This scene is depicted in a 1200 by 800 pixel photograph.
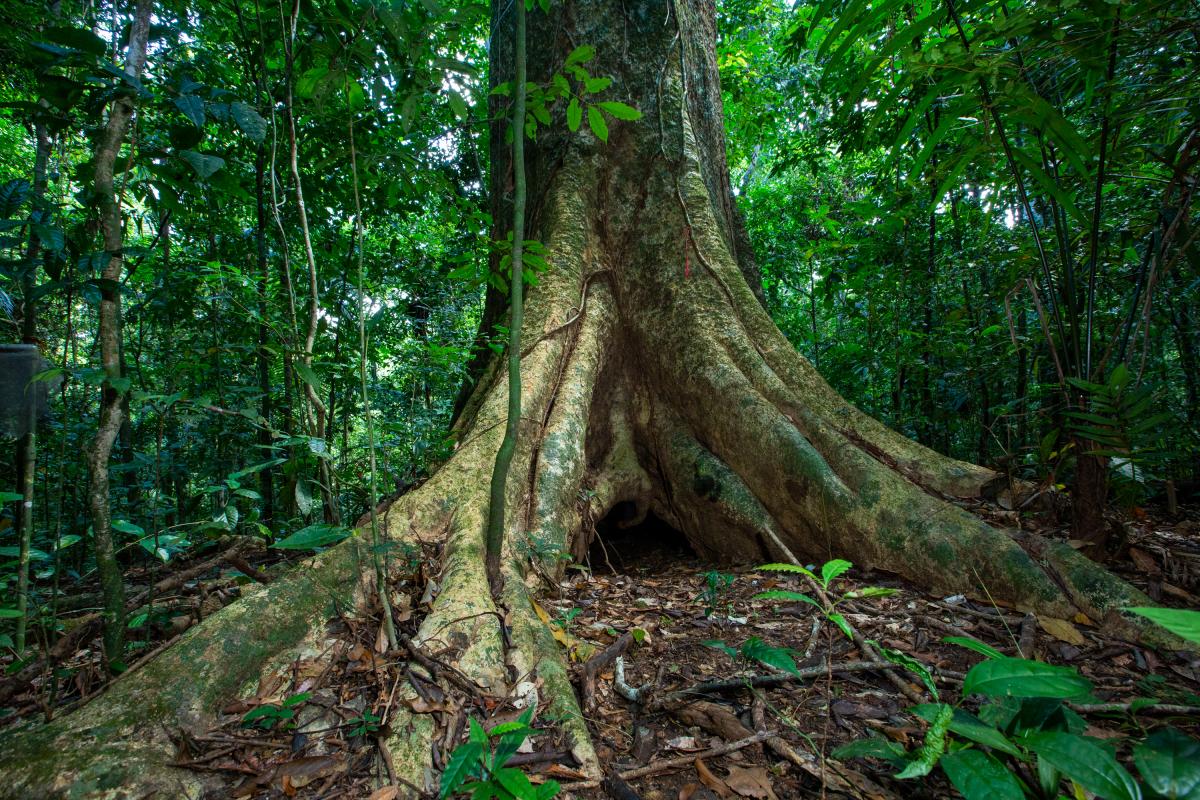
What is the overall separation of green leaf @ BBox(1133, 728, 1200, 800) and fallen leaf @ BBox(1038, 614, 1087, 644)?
1.26 meters

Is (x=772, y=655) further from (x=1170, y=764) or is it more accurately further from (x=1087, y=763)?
(x=1170, y=764)

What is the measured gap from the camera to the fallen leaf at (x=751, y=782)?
130 cm

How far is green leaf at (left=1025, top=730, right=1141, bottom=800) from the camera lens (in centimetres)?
88

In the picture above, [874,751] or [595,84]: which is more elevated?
[595,84]

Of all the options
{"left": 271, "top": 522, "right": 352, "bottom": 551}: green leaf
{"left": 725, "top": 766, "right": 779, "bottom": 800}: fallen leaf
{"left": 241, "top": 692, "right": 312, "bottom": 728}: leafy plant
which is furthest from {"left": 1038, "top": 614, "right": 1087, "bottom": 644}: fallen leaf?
{"left": 241, "top": 692, "right": 312, "bottom": 728}: leafy plant

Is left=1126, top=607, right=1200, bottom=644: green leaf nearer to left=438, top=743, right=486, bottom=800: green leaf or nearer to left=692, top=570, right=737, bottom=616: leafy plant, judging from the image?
left=438, top=743, right=486, bottom=800: green leaf

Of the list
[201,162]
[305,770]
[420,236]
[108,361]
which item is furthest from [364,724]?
[420,236]

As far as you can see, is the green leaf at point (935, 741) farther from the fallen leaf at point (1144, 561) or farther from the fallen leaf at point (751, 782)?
the fallen leaf at point (1144, 561)

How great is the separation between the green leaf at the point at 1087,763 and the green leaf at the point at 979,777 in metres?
0.08

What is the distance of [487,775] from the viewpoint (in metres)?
1.23

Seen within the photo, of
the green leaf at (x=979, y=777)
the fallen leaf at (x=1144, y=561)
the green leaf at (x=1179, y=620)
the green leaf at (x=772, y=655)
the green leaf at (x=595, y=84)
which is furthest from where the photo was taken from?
the fallen leaf at (x=1144, y=561)

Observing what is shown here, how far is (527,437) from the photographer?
2.92 m

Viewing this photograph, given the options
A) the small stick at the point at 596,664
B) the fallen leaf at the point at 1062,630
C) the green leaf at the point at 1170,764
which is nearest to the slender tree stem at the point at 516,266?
the small stick at the point at 596,664

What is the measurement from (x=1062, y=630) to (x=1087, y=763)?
1.30m
